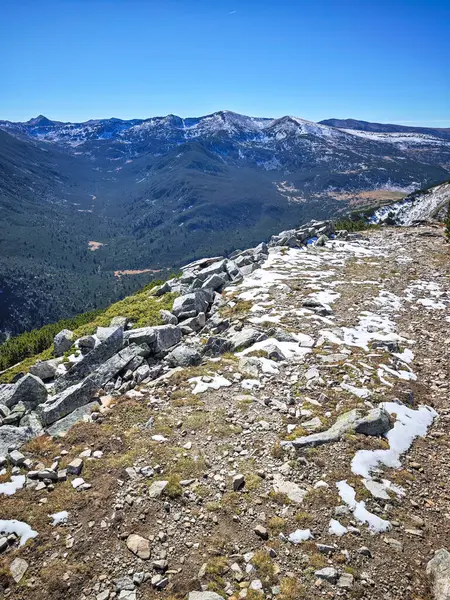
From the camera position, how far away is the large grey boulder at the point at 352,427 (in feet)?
34.2

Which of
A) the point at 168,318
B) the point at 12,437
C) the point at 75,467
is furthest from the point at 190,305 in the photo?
the point at 75,467

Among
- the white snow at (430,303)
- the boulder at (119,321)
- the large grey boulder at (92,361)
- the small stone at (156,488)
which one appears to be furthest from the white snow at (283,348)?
the white snow at (430,303)

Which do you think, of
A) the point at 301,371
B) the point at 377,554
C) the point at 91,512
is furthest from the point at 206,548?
the point at 301,371

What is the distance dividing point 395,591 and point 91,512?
22.1 feet

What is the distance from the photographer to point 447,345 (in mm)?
16766

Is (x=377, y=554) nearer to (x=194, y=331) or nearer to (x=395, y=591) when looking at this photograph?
(x=395, y=591)

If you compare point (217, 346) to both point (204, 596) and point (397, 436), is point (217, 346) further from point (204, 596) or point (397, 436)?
point (204, 596)

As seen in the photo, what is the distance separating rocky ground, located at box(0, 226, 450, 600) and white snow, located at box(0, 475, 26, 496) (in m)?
0.13

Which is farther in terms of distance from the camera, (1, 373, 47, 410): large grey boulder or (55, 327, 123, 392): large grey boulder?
(55, 327, 123, 392): large grey boulder

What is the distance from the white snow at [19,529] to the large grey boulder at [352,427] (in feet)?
22.2

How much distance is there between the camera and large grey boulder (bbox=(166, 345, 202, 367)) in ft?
52.1

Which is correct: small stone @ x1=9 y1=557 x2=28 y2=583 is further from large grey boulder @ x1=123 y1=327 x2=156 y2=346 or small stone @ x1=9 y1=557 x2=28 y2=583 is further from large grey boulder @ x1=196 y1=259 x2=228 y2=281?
large grey boulder @ x1=196 y1=259 x2=228 y2=281

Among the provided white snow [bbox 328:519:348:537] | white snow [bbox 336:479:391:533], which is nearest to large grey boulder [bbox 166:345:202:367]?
white snow [bbox 336:479:391:533]

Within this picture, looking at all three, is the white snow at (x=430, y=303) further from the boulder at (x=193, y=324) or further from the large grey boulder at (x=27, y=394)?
the large grey boulder at (x=27, y=394)
